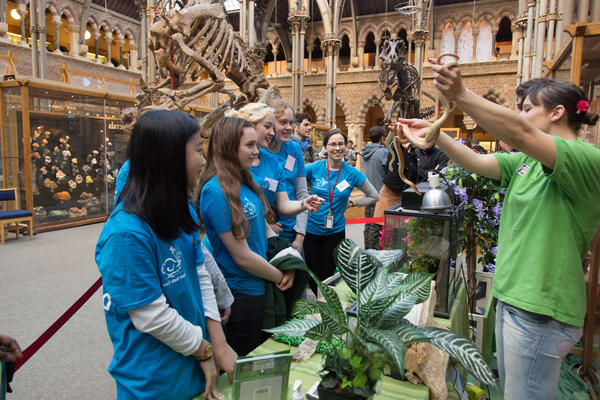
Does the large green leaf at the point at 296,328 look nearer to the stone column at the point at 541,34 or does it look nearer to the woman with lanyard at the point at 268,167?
the woman with lanyard at the point at 268,167

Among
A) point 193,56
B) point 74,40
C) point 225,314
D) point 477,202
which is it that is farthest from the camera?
point 74,40

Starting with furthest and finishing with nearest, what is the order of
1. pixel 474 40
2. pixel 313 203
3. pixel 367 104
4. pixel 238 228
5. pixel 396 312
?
pixel 367 104, pixel 474 40, pixel 313 203, pixel 238 228, pixel 396 312

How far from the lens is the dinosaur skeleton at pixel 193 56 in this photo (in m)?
6.05

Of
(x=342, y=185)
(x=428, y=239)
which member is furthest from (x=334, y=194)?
(x=428, y=239)

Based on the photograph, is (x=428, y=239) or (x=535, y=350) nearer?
(x=535, y=350)

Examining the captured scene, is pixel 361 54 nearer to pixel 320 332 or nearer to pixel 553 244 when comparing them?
pixel 553 244

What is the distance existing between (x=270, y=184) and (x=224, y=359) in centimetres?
155

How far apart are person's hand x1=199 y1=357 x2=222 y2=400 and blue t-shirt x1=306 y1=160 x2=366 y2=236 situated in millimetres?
2231

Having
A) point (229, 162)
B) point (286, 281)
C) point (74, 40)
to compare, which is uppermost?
point (74, 40)

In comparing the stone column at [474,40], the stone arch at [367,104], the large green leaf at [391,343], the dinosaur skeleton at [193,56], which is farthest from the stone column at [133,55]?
the large green leaf at [391,343]

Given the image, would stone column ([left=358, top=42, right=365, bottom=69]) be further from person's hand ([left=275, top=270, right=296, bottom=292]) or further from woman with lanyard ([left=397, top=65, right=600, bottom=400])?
woman with lanyard ([left=397, top=65, right=600, bottom=400])

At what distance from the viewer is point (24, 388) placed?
2729 mm

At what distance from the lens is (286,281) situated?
6.73 feet

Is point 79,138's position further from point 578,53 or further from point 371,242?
point 578,53
